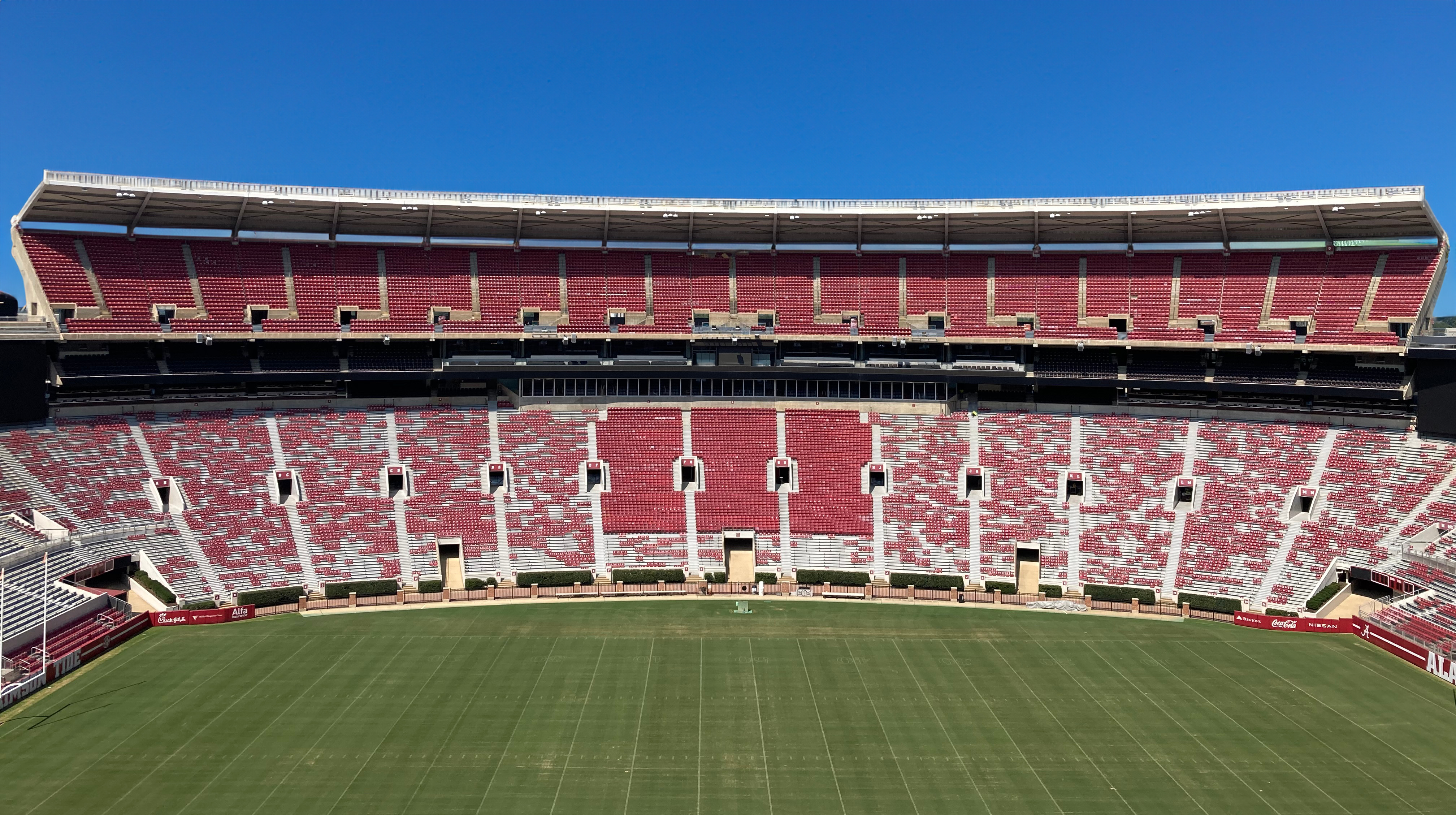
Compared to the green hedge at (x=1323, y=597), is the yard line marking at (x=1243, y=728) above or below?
below

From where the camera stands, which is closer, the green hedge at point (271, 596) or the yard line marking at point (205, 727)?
the yard line marking at point (205, 727)

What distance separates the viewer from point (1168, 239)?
5181 cm

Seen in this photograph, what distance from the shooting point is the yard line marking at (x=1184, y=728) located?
81.8ft

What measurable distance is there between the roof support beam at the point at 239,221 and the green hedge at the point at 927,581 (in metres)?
37.5

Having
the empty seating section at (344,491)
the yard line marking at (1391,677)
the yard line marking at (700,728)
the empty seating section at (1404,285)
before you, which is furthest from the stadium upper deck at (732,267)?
→ the yard line marking at (700,728)

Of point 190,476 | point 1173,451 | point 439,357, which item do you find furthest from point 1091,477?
point 190,476

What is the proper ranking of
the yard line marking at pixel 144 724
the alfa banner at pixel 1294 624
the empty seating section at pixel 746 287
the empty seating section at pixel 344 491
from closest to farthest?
1. the yard line marking at pixel 144 724
2. the alfa banner at pixel 1294 624
3. the empty seating section at pixel 344 491
4. the empty seating section at pixel 746 287

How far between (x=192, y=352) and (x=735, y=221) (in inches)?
1145

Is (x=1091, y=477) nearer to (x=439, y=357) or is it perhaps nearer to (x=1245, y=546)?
(x=1245, y=546)

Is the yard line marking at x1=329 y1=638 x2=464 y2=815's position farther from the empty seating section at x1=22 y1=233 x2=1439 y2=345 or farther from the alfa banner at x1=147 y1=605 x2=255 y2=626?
the empty seating section at x1=22 y1=233 x2=1439 y2=345

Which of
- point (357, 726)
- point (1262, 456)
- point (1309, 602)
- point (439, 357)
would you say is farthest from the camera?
point (439, 357)

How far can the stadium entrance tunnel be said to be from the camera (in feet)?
154

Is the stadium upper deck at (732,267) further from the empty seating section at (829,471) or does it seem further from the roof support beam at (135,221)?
the empty seating section at (829,471)

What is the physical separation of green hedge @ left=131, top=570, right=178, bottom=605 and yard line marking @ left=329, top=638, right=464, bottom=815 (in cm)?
1257
